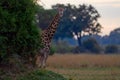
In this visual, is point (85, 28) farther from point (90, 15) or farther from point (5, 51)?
point (5, 51)

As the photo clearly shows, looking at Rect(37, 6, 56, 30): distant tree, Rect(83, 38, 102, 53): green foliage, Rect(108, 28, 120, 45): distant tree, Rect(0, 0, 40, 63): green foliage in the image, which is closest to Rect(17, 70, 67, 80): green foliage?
Rect(0, 0, 40, 63): green foliage

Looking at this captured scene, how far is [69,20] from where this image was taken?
6175 cm

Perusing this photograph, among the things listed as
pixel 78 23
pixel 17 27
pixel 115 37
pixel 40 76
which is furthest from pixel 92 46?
pixel 17 27

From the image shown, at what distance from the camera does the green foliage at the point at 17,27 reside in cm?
856

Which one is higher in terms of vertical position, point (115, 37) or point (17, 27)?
point (115, 37)

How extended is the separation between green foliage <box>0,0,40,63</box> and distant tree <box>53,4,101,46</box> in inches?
2033

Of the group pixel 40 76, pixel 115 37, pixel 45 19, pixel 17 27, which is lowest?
pixel 40 76

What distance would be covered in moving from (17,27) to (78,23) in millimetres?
52316

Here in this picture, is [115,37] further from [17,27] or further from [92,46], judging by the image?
[17,27]

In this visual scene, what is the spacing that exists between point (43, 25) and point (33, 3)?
42.6m

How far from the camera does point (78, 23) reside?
60906 millimetres

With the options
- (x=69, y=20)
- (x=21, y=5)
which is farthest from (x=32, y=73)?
(x=69, y=20)

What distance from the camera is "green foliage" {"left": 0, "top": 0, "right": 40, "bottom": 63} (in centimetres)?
856

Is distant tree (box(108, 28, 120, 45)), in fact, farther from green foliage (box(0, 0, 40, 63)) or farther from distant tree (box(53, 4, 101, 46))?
green foliage (box(0, 0, 40, 63))
